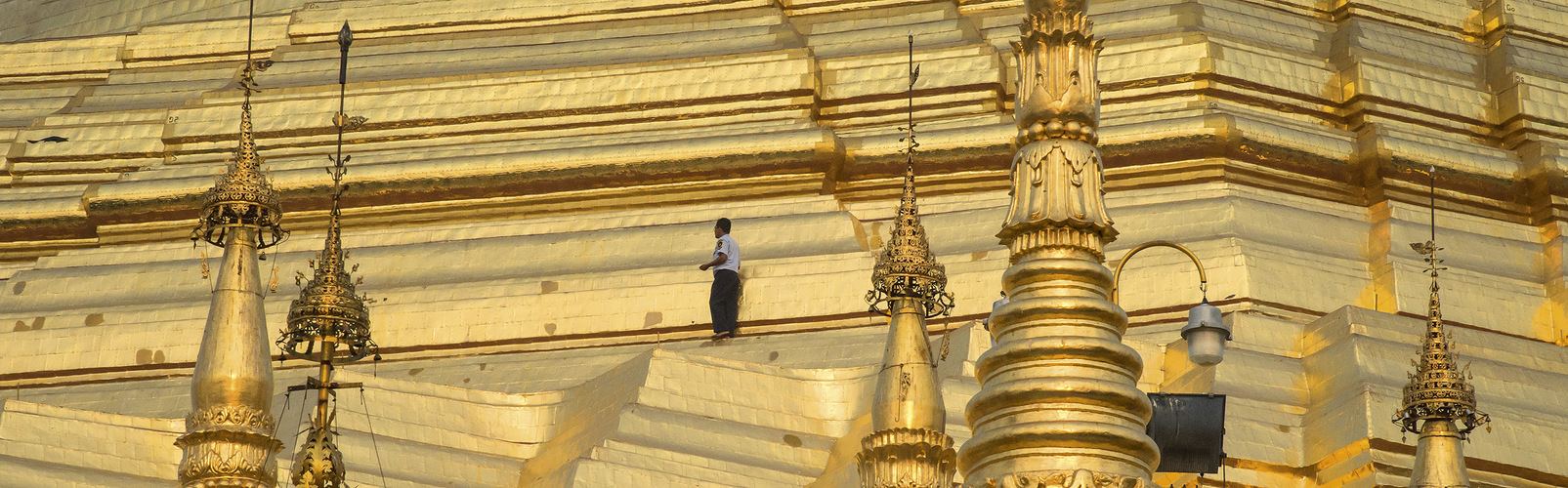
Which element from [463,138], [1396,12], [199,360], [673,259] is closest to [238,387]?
[199,360]

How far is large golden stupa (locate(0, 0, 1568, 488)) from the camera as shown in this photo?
20.5 m

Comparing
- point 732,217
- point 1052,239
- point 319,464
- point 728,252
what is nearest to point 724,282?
point 728,252

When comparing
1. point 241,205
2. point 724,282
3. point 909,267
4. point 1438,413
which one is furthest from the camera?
point 724,282

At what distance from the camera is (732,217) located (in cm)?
2620

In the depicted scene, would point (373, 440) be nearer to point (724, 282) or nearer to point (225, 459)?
point (724, 282)

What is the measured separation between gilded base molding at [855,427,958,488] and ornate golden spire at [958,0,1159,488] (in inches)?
147

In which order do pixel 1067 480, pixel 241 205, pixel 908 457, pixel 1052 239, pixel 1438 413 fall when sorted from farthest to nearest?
pixel 1438 413 < pixel 908 457 < pixel 241 205 < pixel 1052 239 < pixel 1067 480

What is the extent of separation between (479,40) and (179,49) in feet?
12.5

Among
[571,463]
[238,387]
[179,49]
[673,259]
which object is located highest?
[179,49]

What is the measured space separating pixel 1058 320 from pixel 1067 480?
730mm

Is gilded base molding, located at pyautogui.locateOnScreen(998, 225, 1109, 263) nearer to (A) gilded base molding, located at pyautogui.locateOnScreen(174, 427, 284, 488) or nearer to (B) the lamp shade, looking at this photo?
(A) gilded base molding, located at pyautogui.locateOnScreen(174, 427, 284, 488)

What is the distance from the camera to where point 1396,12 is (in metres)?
28.4

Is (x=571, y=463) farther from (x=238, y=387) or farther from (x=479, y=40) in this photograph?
(x=479, y=40)

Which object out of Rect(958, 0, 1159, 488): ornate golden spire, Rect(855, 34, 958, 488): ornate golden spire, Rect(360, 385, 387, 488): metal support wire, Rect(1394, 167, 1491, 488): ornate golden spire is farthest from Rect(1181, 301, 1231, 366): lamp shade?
Rect(360, 385, 387, 488): metal support wire
